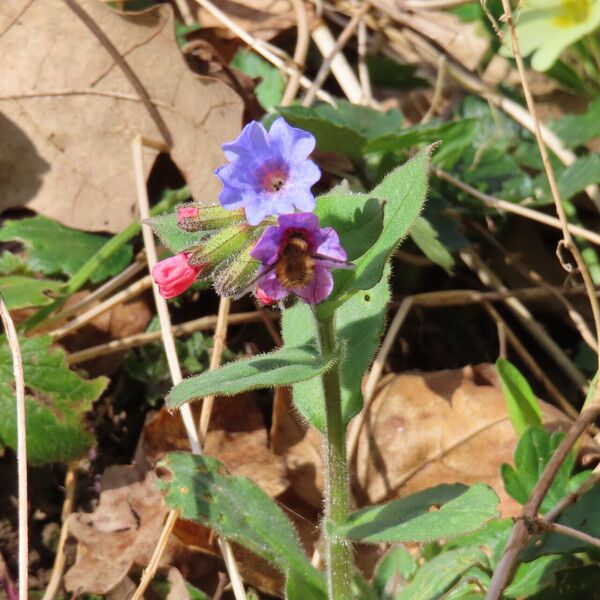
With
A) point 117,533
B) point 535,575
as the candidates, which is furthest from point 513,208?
point 117,533

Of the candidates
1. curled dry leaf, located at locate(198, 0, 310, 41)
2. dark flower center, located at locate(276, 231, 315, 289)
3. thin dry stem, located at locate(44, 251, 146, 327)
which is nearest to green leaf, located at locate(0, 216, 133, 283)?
thin dry stem, located at locate(44, 251, 146, 327)

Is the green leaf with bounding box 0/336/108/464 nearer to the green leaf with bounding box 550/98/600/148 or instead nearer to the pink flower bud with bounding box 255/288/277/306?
the pink flower bud with bounding box 255/288/277/306

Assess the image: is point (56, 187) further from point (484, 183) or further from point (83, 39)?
point (484, 183)

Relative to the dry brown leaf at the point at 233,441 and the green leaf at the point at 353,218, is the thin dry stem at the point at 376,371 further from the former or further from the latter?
the green leaf at the point at 353,218

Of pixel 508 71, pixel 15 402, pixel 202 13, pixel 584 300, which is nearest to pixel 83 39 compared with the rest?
pixel 202 13

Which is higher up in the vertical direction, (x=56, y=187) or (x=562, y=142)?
(x=562, y=142)

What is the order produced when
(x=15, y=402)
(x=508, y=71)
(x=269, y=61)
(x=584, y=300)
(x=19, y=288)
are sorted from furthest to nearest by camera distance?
(x=508, y=71) → (x=269, y=61) → (x=584, y=300) → (x=19, y=288) → (x=15, y=402)
